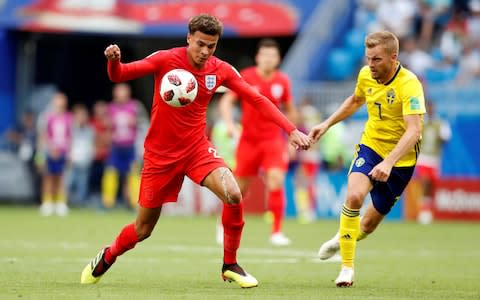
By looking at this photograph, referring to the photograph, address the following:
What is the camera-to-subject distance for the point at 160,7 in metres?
28.5

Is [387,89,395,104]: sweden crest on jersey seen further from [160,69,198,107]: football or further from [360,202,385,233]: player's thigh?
[160,69,198,107]: football

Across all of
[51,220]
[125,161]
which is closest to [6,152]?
[125,161]

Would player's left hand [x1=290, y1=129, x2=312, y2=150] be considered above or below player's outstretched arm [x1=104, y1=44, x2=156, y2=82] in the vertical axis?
below

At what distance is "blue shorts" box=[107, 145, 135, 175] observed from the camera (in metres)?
24.1

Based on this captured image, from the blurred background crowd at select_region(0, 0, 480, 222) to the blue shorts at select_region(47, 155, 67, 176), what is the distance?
19 cm

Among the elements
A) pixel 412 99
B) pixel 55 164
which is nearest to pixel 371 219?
pixel 412 99

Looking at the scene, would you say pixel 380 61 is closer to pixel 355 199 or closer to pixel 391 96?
pixel 391 96

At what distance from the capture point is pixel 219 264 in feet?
40.0

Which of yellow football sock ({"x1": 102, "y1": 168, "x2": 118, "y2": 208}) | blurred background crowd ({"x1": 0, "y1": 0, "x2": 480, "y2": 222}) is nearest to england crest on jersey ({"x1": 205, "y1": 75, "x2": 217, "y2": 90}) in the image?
blurred background crowd ({"x1": 0, "y1": 0, "x2": 480, "y2": 222})

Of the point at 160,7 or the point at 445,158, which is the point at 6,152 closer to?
the point at 160,7

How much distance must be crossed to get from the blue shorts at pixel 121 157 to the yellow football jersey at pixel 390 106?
1394 cm

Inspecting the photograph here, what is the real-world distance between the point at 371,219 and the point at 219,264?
6.66ft

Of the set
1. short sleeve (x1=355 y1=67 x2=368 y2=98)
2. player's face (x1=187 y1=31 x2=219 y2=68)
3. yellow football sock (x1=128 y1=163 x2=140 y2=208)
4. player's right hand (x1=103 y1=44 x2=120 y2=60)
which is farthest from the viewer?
yellow football sock (x1=128 y1=163 x2=140 y2=208)

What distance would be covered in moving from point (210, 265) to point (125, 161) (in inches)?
491
